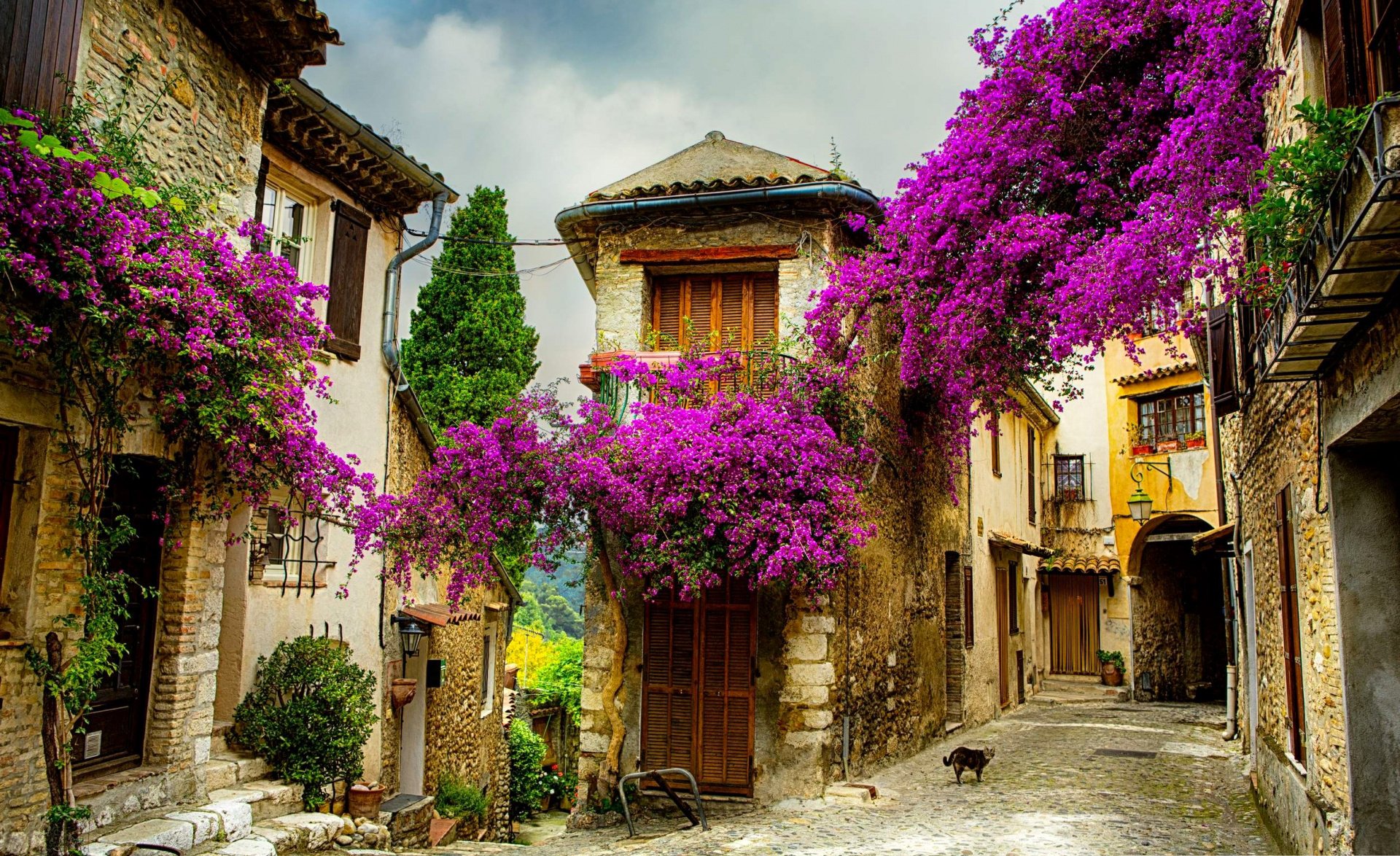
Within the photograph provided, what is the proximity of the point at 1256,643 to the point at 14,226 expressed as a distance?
1062 cm

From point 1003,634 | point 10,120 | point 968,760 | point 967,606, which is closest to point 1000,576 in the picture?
point 1003,634

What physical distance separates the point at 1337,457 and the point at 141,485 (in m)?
8.01

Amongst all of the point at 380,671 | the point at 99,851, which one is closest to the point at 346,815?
the point at 380,671

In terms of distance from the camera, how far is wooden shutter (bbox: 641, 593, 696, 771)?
1080cm

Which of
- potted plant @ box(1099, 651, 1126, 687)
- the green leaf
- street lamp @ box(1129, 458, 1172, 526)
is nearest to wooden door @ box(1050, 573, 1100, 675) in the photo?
potted plant @ box(1099, 651, 1126, 687)

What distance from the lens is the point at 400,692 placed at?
11.3 metres

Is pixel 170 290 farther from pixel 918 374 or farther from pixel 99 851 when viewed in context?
pixel 918 374

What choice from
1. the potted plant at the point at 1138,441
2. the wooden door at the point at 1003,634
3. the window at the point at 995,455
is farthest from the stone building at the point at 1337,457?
the potted plant at the point at 1138,441

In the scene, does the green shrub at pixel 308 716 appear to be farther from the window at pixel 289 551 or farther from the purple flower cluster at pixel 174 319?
the purple flower cluster at pixel 174 319

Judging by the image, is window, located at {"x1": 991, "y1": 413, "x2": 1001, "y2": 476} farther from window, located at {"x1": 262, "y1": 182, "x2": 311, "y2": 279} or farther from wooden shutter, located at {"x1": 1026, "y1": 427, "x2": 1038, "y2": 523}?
window, located at {"x1": 262, "y1": 182, "x2": 311, "y2": 279}

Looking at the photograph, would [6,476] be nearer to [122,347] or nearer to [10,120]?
[122,347]

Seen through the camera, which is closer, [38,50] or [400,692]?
[38,50]

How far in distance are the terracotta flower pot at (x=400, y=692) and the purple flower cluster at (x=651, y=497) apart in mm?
2052

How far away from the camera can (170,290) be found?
5812mm
